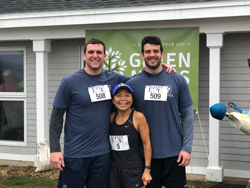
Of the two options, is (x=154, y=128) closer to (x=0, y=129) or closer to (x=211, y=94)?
(x=211, y=94)

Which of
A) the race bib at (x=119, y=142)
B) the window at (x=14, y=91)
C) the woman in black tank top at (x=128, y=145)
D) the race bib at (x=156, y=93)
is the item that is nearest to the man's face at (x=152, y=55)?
the race bib at (x=156, y=93)

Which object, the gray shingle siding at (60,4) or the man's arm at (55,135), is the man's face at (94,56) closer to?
the man's arm at (55,135)

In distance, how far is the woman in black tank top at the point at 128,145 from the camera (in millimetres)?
2684

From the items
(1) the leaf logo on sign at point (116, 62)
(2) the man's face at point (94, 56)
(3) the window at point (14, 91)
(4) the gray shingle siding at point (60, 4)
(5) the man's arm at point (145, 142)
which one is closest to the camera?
(5) the man's arm at point (145, 142)

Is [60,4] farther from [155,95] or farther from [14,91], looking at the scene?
[155,95]

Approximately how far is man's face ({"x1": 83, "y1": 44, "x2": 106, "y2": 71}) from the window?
4279 millimetres

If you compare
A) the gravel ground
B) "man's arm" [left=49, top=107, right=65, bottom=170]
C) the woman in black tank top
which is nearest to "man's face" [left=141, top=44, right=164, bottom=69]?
the woman in black tank top

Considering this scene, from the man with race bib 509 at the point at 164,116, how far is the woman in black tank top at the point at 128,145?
88 mm

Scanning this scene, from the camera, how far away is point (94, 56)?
279 cm

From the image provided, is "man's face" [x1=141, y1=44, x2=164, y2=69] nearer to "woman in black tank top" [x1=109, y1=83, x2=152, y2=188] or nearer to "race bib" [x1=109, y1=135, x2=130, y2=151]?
"woman in black tank top" [x1=109, y1=83, x2=152, y2=188]

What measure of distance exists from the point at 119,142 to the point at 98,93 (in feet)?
1.57

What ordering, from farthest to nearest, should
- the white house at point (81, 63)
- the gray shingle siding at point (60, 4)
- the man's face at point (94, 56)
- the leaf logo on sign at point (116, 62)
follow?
the leaf logo on sign at point (116, 62) → the gray shingle siding at point (60, 4) → the white house at point (81, 63) → the man's face at point (94, 56)

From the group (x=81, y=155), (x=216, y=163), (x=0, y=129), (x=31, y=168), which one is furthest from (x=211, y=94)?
(x=0, y=129)

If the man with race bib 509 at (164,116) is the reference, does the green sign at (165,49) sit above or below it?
above
